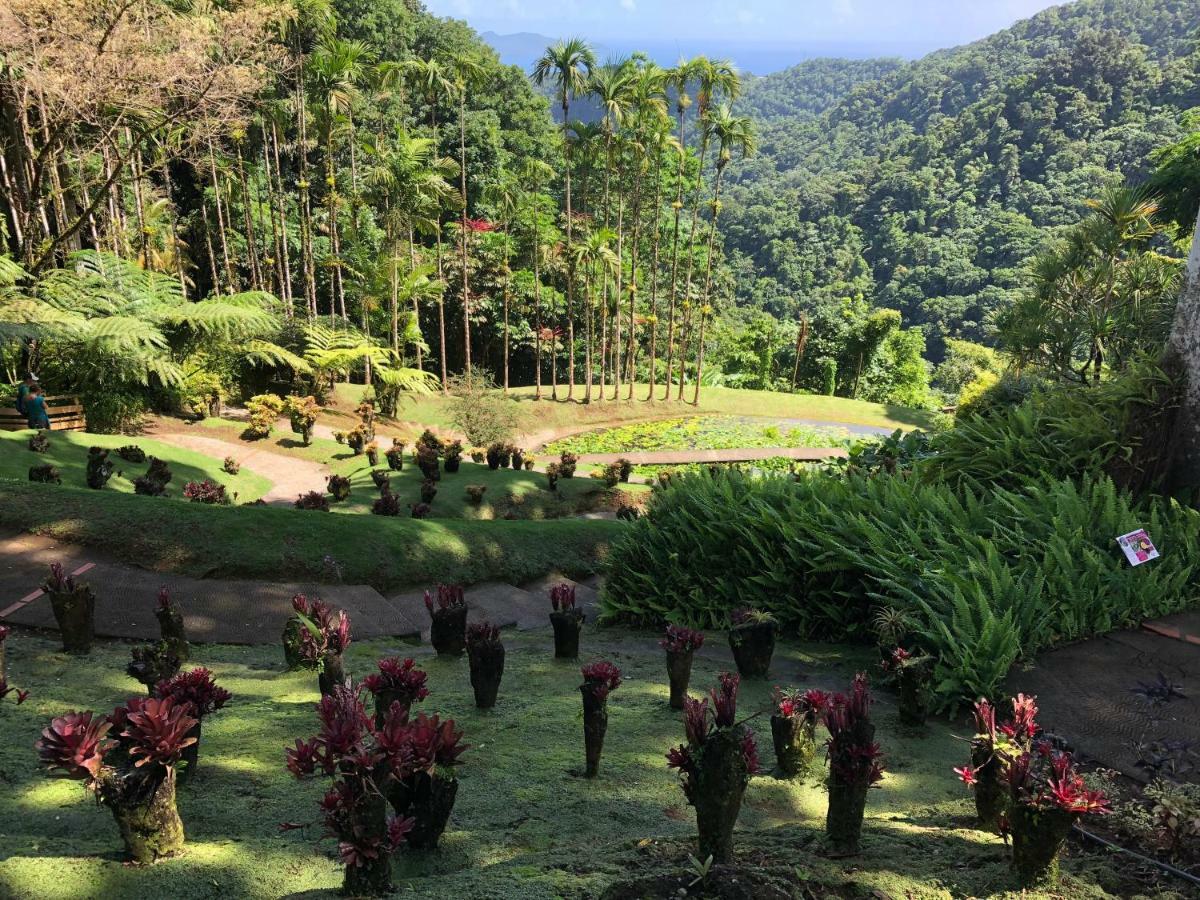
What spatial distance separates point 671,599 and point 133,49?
703 inches

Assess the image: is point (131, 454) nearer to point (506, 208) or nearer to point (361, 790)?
point (361, 790)

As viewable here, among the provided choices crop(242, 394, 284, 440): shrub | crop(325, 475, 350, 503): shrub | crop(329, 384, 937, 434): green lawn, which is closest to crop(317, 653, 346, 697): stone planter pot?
crop(325, 475, 350, 503): shrub

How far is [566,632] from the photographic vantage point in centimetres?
623

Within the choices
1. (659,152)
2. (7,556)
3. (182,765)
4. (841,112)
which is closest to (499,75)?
(659,152)

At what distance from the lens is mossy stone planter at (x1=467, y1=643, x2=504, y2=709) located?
469 cm

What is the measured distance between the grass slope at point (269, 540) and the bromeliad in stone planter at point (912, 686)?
5450 millimetres

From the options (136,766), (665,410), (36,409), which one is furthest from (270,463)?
(665,410)

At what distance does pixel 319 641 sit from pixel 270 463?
1206 centimetres

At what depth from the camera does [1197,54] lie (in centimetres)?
7931

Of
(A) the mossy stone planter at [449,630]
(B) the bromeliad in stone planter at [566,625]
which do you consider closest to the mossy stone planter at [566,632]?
(B) the bromeliad in stone planter at [566,625]

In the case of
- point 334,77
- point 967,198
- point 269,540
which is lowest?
point 269,540

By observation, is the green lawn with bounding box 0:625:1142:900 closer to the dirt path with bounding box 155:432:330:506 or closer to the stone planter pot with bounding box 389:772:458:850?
the stone planter pot with bounding box 389:772:458:850

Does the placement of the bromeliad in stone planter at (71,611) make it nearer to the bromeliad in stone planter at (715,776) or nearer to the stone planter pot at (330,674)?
the stone planter pot at (330,674)

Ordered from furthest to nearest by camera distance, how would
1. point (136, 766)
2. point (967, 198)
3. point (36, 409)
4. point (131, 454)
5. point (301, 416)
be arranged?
point (967, 198) < point (301, 416) < point (36, 409) < point (131, 454) < point (136, 766)
